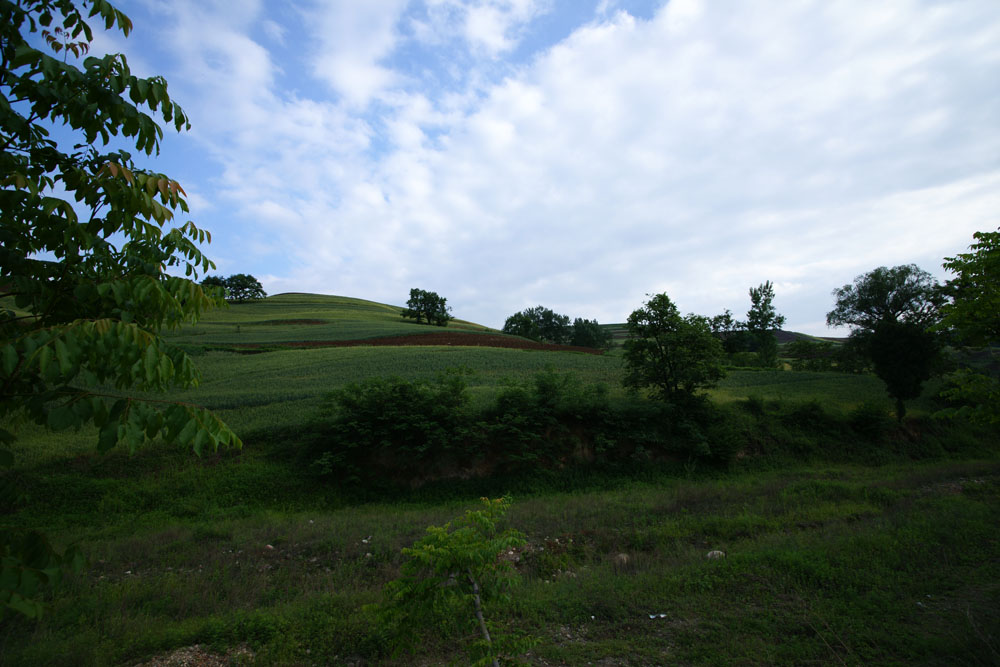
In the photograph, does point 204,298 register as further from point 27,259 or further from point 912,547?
point 912,547

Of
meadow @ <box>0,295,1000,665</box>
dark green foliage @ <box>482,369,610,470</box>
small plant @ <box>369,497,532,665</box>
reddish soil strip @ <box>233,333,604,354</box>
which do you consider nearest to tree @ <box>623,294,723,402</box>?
dark green foliage @ <box>482,369,610,470</box>

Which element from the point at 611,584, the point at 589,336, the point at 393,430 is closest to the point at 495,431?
the point at 393,430

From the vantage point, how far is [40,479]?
12914 mm

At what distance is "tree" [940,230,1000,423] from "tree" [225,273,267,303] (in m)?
103

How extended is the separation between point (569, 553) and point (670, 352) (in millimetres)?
11675

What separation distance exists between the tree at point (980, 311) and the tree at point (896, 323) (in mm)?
2700

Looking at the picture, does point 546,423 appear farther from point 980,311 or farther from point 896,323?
point 896,323

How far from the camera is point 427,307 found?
8225 centimetres

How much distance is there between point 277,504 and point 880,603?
14098 mm

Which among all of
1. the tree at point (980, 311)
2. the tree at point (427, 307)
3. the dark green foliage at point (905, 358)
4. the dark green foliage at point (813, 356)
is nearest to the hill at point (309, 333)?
the tree at point (427, 307)

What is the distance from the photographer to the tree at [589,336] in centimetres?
8856

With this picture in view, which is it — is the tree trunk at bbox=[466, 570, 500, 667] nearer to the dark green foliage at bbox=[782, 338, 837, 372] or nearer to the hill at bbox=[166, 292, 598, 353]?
the hill at bbox=[166, 292, 598, 353]

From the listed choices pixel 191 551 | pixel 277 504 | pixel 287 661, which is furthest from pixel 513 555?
pixel 277 504

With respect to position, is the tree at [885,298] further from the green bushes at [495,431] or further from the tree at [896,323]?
the green bushes at [495,431]
